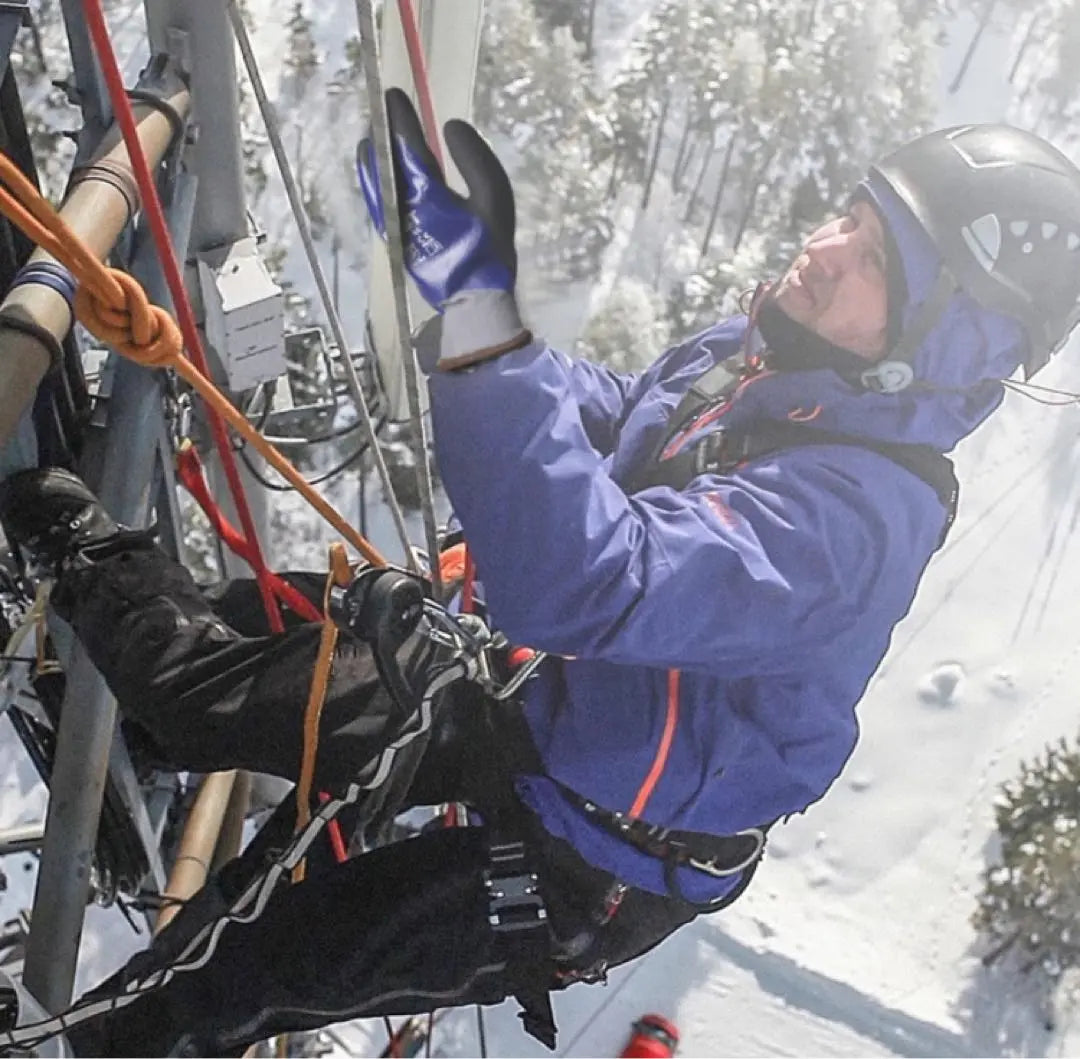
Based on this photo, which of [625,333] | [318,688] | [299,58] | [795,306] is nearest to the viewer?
[318,688]

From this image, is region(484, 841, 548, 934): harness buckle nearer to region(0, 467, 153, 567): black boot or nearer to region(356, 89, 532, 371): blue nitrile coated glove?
region(0, 467, 153, 567): black boot

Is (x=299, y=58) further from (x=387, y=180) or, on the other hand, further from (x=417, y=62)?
(x=387, y=180)

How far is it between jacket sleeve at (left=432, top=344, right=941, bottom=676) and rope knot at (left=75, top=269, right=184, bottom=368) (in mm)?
324

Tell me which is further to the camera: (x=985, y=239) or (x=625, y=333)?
(x=625, y=333)

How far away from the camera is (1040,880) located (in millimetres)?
8070

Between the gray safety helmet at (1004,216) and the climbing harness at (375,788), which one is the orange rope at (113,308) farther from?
the gray safety helmet at (1004,216)

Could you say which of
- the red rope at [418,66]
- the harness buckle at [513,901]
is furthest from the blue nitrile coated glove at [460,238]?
the harness buckle at [513,901]

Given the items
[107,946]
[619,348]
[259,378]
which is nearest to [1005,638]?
[619,348]

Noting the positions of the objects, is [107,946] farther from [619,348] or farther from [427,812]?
[619,348]

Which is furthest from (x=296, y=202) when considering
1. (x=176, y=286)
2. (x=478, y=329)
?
(x=478, y=329)

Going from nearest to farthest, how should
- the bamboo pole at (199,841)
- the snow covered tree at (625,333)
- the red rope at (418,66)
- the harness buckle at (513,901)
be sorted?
the red rope at (418,66) < the harness buckle at (513,901) < the bamboo pole at (199,841) < the snow covered tree at (625,333)

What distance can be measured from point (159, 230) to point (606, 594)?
2.58ft

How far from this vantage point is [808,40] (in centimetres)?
1994

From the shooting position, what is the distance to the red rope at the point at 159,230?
1477mm
